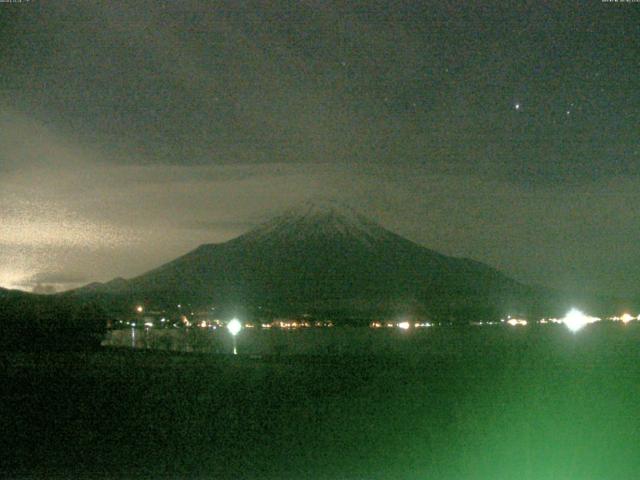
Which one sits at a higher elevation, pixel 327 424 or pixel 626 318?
pixel 626 318

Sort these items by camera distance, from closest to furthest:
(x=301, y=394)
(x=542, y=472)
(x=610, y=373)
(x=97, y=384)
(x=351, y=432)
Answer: (x=542, y=472)
(x=351, y=432)
(x=301, y=394)
(x=97, y=384)
(x=610, y=373)

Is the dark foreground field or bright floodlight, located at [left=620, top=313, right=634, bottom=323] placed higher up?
bright floodlight, located at [left=620, top=313, right=634, bottom=323]

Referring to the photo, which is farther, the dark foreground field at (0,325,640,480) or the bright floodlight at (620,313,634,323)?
the bright floodlight at (620,313,634,323)

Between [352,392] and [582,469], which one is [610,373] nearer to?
[352,392]

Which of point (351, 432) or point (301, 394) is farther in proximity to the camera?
point (301, 394)

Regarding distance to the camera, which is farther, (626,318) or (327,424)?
(626,318)

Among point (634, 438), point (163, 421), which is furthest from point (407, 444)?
point (163, 421)

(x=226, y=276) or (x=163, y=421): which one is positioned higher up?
(x=226, y=276)

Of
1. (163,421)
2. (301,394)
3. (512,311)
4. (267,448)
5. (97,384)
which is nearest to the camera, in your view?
(267,448)
